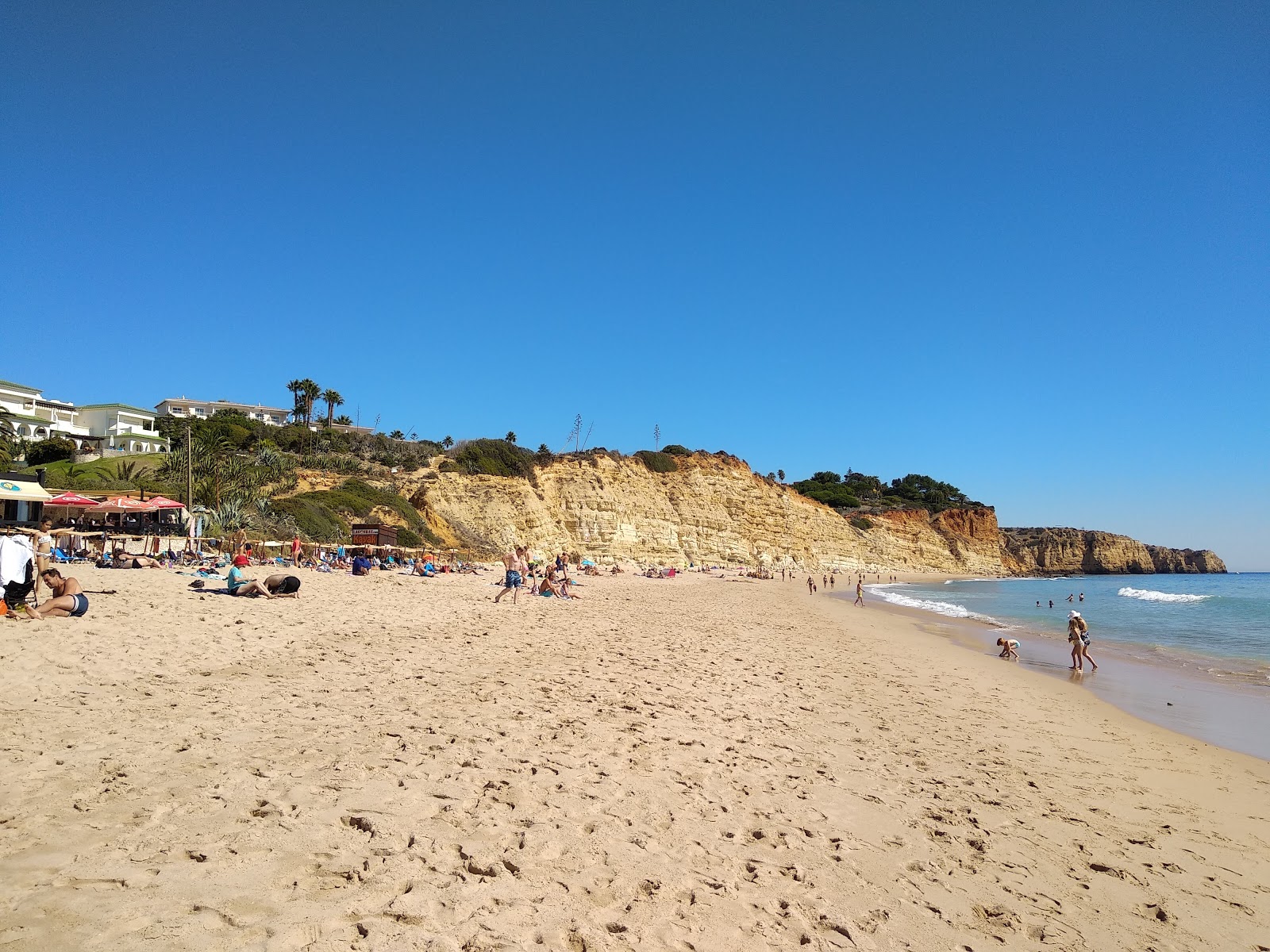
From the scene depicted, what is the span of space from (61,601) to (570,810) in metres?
8.89

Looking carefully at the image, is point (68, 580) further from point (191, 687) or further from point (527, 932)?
point (527, 932)

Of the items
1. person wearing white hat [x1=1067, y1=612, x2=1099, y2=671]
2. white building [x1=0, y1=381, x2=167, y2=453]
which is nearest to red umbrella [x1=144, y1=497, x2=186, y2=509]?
person wearing white hat [x1=1067, y1=612, x2=1099, y2=671]

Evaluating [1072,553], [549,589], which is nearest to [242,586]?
[549,589]

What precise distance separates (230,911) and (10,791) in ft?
7.00

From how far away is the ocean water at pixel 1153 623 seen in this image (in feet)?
48.0

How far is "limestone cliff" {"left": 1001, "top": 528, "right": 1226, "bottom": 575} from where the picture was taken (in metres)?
94.1

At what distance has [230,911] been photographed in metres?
2.71

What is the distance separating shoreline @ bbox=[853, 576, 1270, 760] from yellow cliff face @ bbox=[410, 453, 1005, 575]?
24411 millimetres

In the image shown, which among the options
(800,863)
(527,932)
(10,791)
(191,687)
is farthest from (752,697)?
(10,791)

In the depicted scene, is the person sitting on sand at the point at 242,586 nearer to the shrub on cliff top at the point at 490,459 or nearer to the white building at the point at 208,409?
the shrub on cliff top at the point at 490,459

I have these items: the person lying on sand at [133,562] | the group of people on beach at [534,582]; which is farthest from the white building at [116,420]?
the group of people on beach at [534,582]

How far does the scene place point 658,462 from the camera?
49844 mm

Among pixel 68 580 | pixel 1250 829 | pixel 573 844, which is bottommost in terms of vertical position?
pixel 1250 829

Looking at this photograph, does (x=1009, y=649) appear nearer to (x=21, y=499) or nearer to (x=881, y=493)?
(x=21, y=499)
